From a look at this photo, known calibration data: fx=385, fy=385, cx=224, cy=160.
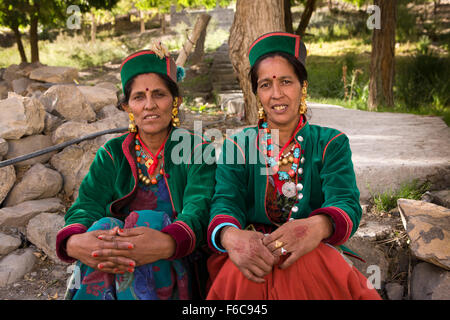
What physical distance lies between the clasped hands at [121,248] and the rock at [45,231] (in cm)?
161

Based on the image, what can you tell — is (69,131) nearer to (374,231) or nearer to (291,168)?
(291,168)

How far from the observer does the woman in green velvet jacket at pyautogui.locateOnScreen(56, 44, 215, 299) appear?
5.79ft

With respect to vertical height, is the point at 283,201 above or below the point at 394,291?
above

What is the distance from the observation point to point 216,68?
11320 millimetres

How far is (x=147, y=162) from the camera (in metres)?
2.26

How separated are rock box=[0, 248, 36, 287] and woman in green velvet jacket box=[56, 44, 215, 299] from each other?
1.44 meters

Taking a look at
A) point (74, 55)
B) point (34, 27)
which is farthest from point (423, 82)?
point (74, 55)

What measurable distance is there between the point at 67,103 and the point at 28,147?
72 cm

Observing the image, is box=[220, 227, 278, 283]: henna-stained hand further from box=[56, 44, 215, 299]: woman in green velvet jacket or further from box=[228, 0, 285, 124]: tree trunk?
box=[228, 0, 285, 124]: tree trunk
